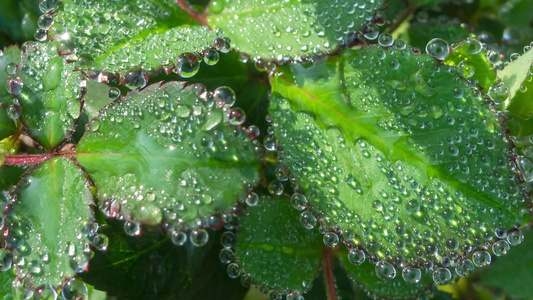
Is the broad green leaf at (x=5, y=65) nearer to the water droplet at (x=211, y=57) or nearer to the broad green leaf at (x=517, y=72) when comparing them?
the water droplet at (x=211, y=57)

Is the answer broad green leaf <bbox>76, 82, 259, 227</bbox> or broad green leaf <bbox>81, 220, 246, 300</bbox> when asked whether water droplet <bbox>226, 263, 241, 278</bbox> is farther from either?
broad green leaf <bbox>76, 82, 259, 227</bbox>

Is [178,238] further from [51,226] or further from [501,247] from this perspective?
[501,247]

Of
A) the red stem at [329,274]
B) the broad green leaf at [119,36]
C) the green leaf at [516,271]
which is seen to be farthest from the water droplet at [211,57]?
the green leaf at [516,271]

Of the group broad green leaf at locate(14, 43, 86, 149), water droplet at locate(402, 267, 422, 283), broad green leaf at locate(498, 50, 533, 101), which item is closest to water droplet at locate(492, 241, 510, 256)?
water droplet at locate(402, 267, 422, 283)

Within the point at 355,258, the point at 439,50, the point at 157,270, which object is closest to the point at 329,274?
the point at 355,258

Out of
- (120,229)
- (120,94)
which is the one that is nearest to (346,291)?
(120,229)
